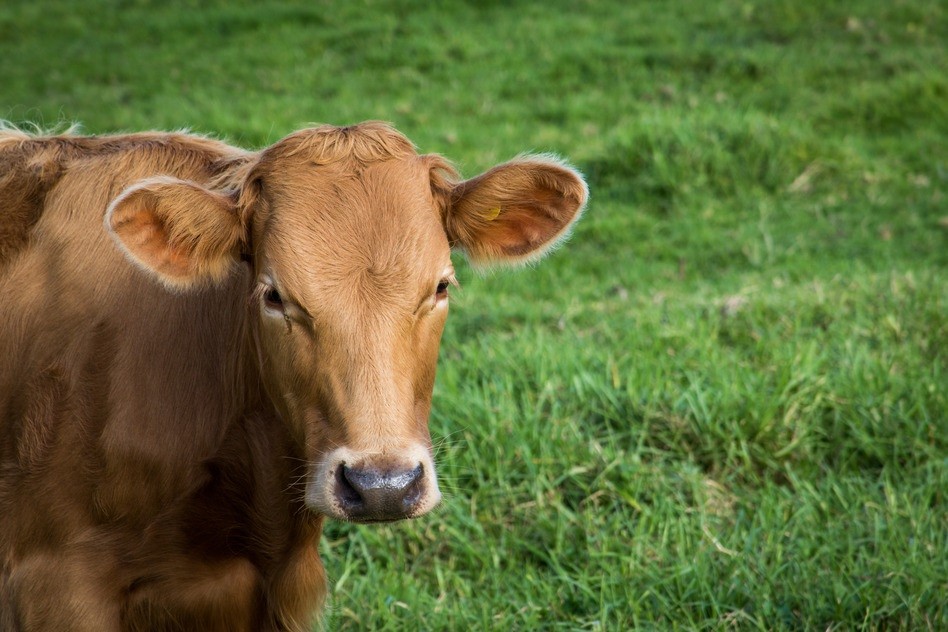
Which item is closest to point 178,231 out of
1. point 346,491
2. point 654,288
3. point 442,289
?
point 442,289

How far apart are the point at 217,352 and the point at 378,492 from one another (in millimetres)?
905

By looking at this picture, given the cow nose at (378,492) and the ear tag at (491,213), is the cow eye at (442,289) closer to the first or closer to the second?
the ear tag at (491,213)

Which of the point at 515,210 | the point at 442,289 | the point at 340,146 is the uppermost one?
the point at 340,146

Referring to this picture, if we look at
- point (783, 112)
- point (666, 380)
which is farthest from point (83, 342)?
point (783, 112)

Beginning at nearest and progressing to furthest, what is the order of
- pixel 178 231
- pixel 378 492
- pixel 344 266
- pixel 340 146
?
pixel 378 492
pixel 344 266
pixel 178 231
pixel 340 146

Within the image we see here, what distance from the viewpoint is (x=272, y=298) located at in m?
2.84

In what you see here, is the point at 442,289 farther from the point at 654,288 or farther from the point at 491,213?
the point at 654,288

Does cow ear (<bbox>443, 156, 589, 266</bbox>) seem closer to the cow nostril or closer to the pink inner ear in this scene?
the pink inner ear

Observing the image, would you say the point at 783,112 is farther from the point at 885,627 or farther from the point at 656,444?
the point at 885,627

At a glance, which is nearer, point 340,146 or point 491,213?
point 340,146

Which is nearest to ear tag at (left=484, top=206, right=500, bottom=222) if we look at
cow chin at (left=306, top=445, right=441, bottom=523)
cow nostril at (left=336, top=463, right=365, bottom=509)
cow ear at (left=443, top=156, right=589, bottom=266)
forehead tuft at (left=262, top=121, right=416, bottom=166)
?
cow ear at (left=443, top=156, right=589, bottom=266)

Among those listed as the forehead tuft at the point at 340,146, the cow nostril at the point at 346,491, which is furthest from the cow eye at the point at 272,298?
the cow nostril at the point at 346,491

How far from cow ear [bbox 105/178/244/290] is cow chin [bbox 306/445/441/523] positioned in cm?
69

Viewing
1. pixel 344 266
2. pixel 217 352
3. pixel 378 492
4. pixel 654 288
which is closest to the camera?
pixel 378 492
